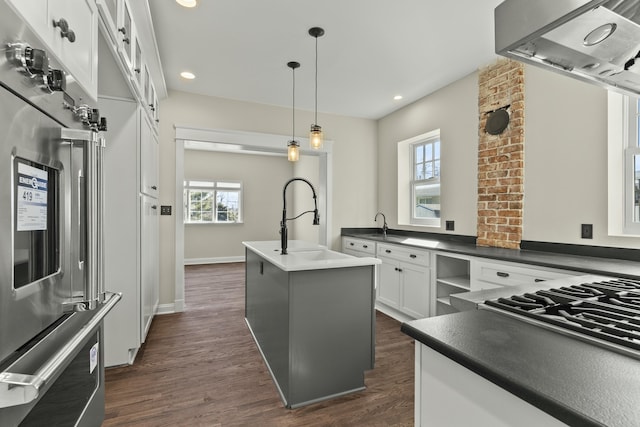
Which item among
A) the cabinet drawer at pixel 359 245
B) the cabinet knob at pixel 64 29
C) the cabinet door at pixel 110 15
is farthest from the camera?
the cabinet drawer at pixel 359 245

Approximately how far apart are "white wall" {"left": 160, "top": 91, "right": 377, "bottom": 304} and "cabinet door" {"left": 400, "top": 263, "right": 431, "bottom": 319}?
1.46 meters

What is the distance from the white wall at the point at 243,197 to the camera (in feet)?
23.4

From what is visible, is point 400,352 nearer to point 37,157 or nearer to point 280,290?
point 280,290

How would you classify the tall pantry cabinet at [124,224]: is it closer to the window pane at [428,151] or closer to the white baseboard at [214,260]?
the window pane at [428,151]

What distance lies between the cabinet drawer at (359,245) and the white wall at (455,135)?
649 mm

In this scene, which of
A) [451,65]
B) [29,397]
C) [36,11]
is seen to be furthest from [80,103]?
[451,65]

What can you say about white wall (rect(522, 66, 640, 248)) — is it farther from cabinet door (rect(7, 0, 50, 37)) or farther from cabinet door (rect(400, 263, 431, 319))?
cabinet door (rect(7, 0, 50, 37))

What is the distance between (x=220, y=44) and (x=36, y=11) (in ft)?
7.18

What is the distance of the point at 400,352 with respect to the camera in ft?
8.58

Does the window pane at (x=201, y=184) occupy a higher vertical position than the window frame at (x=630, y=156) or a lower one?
higher

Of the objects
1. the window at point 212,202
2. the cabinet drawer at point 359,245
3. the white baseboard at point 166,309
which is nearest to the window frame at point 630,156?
the cabinet drawer at point 359,245

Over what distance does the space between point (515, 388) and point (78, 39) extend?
5.14 feet

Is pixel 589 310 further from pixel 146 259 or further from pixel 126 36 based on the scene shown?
pixel 146 259

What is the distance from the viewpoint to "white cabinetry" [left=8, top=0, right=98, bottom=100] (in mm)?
765
